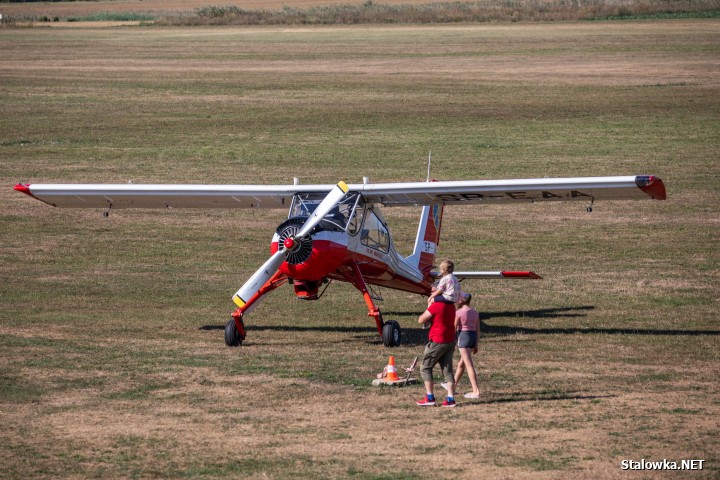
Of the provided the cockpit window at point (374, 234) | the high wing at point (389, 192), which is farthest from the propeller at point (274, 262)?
the cockpit window at point (374, 234)

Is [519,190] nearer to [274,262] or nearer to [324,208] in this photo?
[324,208]

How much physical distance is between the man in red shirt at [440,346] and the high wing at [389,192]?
193 inches

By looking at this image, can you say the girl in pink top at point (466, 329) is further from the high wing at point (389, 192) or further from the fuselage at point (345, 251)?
the high wing at point (389, 192)

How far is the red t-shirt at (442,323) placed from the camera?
44.1ft

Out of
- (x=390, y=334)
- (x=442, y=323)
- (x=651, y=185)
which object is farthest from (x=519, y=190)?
(x=442, y=323)

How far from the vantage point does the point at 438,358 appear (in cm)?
1348

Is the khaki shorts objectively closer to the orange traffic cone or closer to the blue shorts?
the blue shorts

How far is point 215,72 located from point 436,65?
36.7ft

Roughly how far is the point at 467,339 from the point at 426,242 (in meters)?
7.16

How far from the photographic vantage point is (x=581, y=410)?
1359 cm

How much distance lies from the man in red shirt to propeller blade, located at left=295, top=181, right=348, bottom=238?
3.81 metres

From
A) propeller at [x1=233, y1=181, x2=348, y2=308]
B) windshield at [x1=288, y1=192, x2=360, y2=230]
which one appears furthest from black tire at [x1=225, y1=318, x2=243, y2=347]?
windshield at [x1=288, y1=192, x2=360, y2=230]

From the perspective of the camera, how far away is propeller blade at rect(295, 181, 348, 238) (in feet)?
55.8

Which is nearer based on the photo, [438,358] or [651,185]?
[438,358]
